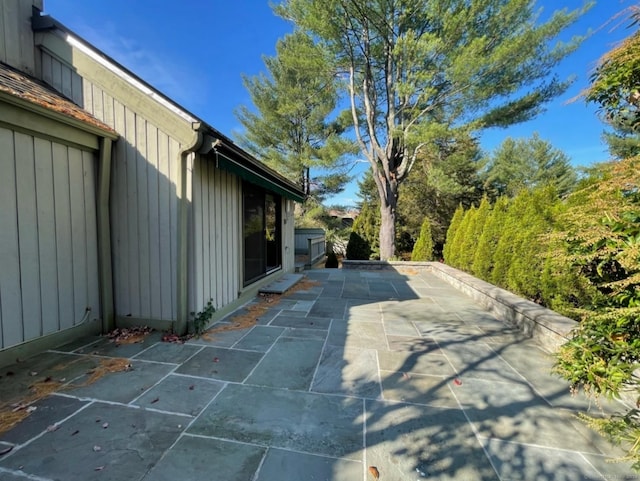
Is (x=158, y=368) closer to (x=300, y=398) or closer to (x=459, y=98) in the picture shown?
(x=300, y=398)

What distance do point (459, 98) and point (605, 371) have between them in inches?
394

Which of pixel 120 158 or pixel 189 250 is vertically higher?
pixel 120 158

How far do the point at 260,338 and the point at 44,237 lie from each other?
256 cm

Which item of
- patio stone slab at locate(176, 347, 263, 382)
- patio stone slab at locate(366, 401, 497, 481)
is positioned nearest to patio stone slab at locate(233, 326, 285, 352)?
patio stone slab at locate(176, 347, 263, 382)

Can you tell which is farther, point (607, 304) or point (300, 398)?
point (300, 398)

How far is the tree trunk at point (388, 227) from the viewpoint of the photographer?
36.5 ft

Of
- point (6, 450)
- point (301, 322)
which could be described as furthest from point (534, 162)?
point (6, 450)

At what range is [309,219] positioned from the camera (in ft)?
56.0

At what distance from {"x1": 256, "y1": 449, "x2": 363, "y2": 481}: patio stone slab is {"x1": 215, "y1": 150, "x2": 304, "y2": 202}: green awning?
10.0 ft

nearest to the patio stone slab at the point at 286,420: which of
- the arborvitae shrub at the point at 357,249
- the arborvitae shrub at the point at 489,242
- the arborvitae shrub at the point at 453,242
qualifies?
the arborvitae shrub at the point at 489,242

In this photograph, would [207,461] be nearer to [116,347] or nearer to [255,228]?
[116,347]

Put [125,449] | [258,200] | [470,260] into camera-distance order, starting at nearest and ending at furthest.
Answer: [125,449] → [258,200] → [470,260]

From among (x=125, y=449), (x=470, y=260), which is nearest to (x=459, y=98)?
(x=470, y=260)

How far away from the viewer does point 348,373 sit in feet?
8.98
